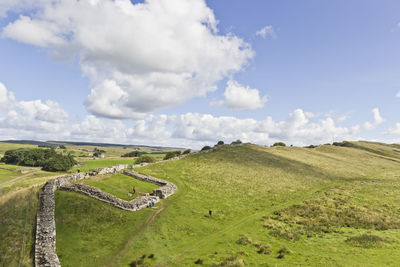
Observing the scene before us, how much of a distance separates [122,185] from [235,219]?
73.3ft

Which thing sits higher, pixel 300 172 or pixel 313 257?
pixel 300 172

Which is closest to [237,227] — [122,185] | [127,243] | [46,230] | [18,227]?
[127,243]

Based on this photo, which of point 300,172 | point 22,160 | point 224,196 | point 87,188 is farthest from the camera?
point 22,160

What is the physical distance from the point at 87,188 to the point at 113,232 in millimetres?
11292

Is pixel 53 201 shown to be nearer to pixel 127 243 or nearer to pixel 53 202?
pixel 53 202

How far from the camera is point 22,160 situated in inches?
4889

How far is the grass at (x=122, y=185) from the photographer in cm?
3767

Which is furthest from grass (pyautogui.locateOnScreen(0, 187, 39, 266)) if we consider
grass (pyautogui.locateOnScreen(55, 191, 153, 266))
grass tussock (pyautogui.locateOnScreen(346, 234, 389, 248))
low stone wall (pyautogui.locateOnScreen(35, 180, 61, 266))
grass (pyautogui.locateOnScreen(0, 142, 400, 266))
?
grass tussock (pyautogui.locateOnScreen(346, 234, 389, 248))

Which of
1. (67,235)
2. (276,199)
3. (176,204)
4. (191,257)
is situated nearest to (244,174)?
(276,199)

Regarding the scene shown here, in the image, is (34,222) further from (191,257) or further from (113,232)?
(191,257)

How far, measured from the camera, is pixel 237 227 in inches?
1256

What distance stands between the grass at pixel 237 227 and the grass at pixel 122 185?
5.47ft

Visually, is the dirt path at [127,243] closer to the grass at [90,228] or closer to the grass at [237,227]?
the grass at [237,227]

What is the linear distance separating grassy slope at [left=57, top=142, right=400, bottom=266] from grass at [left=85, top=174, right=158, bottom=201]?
500cm
